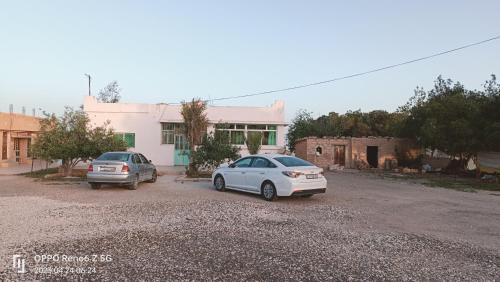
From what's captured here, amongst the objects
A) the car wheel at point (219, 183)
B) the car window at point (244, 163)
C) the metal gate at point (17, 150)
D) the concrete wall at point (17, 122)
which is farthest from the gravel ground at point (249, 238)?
the metal gate at point (17, 150)

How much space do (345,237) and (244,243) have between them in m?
1.97

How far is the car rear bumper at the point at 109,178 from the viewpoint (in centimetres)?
1381

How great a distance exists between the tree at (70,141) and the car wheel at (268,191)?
10.9m

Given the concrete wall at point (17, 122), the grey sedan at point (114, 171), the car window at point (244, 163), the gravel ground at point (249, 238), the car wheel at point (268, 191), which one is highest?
the concrete wall at point (17, 122)

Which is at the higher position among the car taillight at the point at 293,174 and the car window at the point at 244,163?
the car window at the point at 244,163

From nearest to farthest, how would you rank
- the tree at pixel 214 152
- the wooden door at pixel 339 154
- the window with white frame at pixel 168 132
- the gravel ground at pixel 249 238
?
the gravel ground at pixel 249 238, the tree at pixel 214 152, the window with white frame at pixel 168 132, the wooden door at pixel 339 154

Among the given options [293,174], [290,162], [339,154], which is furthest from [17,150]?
[293,174]

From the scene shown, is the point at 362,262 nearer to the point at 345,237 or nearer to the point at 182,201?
the point at 345,237

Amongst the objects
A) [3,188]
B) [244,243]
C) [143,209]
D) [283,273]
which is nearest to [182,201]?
[143,209]

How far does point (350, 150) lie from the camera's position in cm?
3183

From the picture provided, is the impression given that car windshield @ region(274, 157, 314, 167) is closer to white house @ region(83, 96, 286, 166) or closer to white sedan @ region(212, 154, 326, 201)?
white sedan @ region(212, 154, 326, 201)

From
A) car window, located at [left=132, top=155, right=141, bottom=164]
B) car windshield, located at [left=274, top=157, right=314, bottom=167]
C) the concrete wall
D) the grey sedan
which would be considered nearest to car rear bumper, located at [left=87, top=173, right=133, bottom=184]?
the grey sedan

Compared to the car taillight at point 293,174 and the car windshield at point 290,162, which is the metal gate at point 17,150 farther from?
the car taillight at point 293,174

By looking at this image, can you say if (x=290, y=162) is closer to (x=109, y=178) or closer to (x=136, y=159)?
(x=109, y=178)
